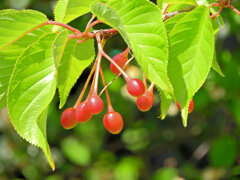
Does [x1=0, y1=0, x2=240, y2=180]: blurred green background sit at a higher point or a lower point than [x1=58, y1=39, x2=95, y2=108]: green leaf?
lower

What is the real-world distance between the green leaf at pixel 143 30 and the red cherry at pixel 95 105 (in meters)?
0.20

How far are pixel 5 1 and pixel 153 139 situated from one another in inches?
58.9

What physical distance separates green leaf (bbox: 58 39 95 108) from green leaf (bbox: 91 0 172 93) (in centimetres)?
24

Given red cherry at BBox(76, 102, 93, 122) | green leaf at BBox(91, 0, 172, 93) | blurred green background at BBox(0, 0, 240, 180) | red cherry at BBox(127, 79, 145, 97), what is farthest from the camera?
blurred green background at BBox(0, 0, 240, 180)

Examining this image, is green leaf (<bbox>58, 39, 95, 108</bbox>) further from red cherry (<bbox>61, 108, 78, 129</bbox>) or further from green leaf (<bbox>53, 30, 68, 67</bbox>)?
green leaf (<bbox>53, 30, 68, 67</bbox>)

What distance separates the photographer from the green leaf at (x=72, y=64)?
106 centimetres

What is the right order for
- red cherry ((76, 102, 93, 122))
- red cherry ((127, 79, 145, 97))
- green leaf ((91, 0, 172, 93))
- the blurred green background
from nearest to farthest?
green leaf ((91, 0, 172, 93)), red cherry ((127, 79, 145, 97)), red cherry ((76, 102, 93, 122)), the blurred green background

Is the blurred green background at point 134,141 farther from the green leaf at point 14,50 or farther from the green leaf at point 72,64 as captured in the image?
the green leaf at point 14,50

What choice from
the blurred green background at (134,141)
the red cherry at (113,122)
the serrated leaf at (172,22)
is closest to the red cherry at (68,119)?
the red cherry at (113,122)

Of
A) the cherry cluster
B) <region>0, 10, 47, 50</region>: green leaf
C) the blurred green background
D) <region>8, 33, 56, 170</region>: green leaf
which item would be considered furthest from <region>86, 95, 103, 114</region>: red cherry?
the blurred green background

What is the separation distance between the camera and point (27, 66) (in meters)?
0.88

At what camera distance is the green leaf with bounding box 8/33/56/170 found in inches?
32.6

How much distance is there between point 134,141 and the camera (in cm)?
304

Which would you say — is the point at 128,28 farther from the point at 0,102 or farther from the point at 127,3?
the point at 0,102
